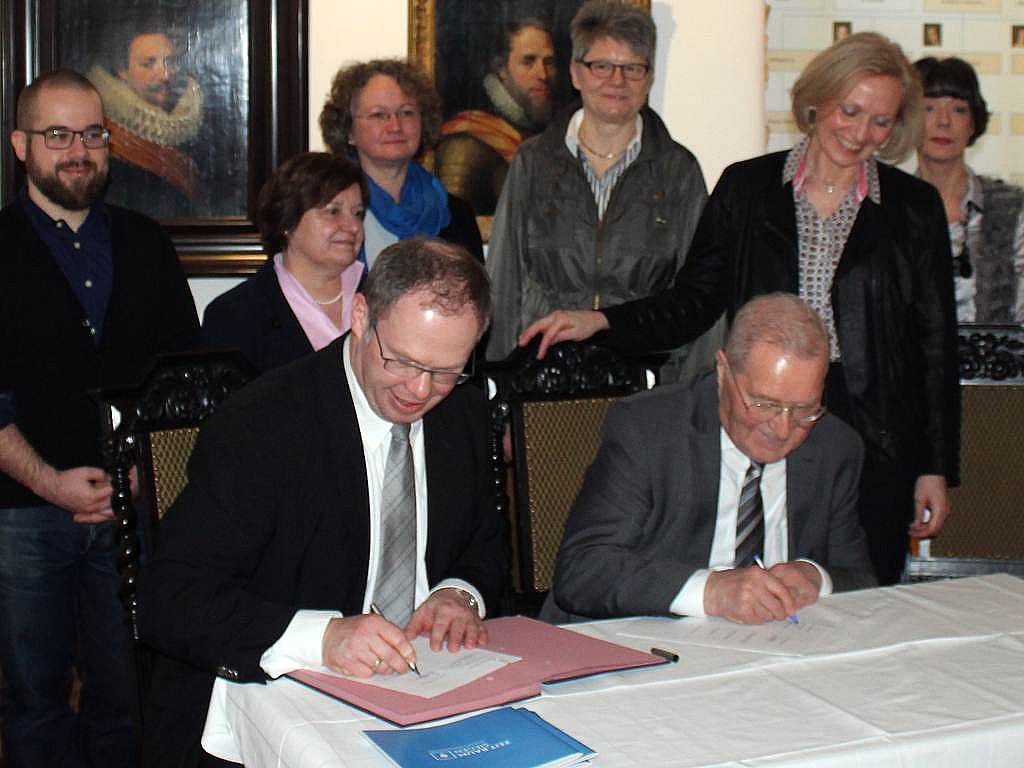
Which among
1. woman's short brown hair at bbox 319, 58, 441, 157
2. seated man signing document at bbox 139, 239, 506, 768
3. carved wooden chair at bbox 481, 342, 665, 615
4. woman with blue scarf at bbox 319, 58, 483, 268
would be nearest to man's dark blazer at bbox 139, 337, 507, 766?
seated man signing document at bbox 139, 239, 506, 768

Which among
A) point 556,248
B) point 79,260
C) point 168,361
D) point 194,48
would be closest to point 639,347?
point 556,248

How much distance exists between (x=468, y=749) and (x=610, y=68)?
2384 mm

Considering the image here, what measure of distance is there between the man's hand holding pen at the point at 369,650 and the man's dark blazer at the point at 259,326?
1.50m

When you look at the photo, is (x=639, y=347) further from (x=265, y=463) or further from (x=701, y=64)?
(x=701, y=64)

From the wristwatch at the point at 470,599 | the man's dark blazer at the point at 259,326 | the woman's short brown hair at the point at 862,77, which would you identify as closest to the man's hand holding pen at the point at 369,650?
the wristwatch at the point at 470,599

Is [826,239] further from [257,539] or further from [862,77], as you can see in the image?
[257,539]

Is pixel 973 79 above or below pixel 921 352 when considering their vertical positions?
above

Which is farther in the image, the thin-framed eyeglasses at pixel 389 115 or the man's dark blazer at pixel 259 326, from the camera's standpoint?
the thin-framed eyeglasses at pixel 389 115

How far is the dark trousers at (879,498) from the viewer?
10.7 feet

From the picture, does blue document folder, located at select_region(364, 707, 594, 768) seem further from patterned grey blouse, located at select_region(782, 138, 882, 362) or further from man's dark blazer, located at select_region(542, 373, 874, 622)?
patterned grey blouse, located at select_region(782, 138, 882, 362)

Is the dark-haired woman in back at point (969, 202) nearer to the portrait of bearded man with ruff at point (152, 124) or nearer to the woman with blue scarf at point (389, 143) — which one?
the woman with blue scarf at point (389, 143)

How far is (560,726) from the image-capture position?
188 centimetres

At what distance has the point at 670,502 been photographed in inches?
107

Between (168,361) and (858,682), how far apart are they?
1.48 m
